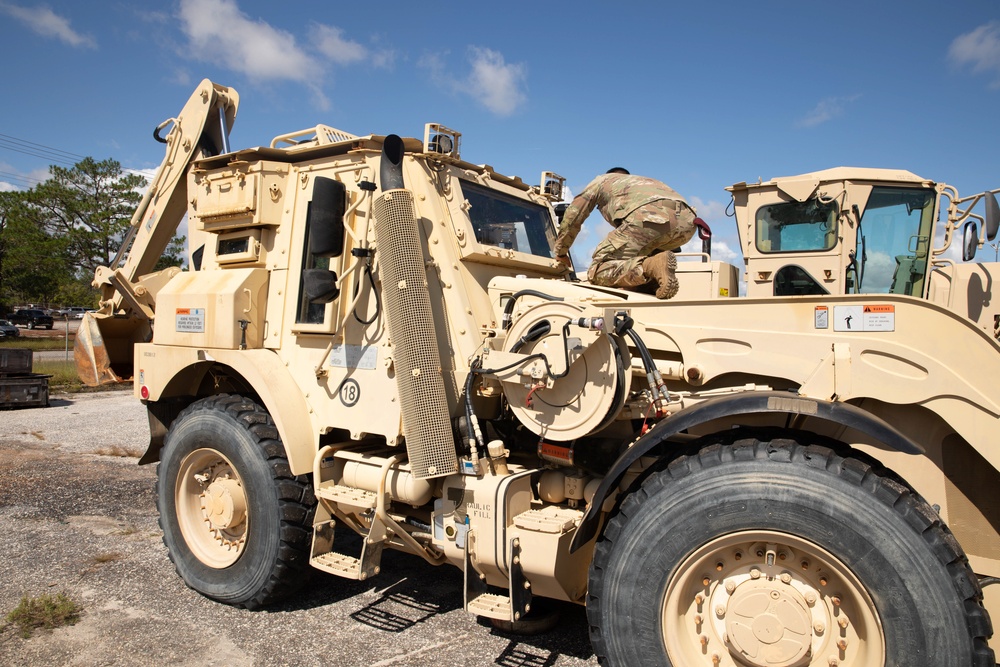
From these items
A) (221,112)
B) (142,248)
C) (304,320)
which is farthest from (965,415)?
(142,248)

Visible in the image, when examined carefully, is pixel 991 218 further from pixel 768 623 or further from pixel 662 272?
pixel 768 623

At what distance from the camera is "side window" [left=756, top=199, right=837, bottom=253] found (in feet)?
20.5

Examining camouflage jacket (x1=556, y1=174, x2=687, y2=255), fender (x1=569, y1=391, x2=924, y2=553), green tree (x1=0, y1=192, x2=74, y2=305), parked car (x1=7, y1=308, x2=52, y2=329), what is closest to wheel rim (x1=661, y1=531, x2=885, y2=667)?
fender (x1=569, y1=391, x2=924, y2=553)

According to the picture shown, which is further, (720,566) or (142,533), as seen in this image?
(142,533)

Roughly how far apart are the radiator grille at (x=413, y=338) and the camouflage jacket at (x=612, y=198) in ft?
3.42

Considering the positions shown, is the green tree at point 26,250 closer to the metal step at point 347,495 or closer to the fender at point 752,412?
the metal step at point 347,495

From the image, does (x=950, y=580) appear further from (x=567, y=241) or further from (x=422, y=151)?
(x=422, y=151)

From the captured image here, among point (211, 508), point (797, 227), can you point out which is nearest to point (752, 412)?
point (211, 508)

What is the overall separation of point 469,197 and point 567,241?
0.70 meters

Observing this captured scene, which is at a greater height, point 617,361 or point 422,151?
point 422,151

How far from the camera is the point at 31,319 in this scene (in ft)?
152

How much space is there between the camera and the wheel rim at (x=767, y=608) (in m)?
2.72

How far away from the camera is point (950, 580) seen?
252cm

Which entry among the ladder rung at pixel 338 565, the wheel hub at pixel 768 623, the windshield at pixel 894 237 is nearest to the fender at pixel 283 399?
the ladder rung at pixel 338 565
